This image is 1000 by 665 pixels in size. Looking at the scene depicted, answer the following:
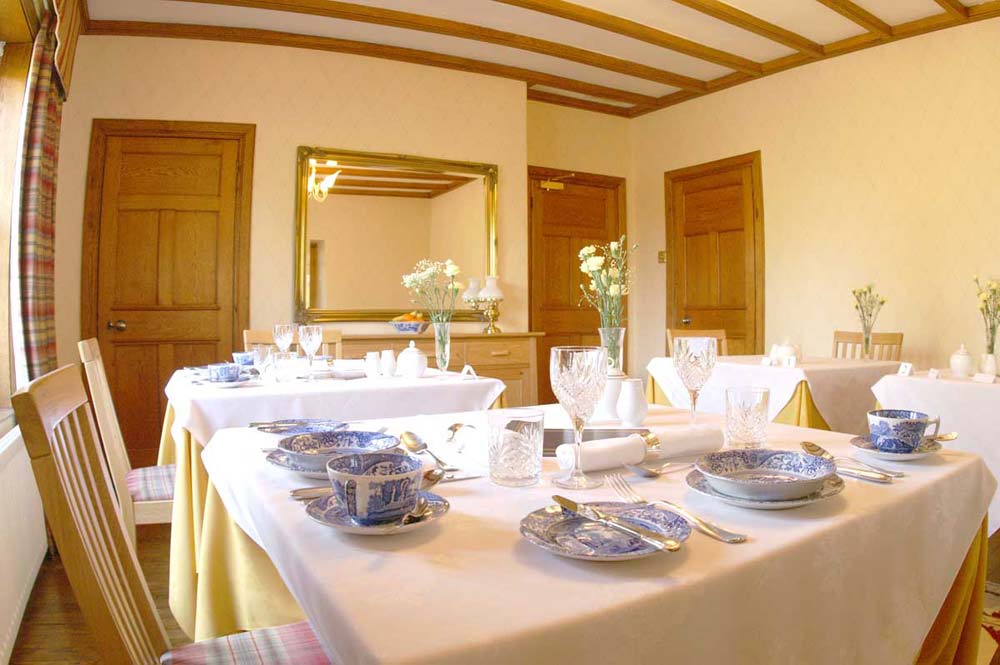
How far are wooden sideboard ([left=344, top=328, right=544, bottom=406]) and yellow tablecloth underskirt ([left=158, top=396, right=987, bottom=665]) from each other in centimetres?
252

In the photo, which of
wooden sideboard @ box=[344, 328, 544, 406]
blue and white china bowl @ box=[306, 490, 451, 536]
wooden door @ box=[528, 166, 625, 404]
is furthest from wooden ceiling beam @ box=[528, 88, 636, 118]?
blue and white china bowl @ box=[306, 490, 451, 536]

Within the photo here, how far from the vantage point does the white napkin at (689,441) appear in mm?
1164

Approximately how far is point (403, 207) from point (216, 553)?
3.76m

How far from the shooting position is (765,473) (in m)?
1.00

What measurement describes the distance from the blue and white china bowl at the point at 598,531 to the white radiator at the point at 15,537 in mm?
1726

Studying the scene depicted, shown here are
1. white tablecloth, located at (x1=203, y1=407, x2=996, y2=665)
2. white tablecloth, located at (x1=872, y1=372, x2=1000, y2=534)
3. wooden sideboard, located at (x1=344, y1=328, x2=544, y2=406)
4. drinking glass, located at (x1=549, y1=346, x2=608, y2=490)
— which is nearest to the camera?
white tablecloth, located at (x1=203, y1=407, x2=996, y2=665)

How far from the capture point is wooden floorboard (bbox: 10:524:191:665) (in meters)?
2.01

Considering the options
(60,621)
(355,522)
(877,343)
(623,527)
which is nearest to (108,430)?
(60,621)

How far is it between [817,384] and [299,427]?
2.39 m

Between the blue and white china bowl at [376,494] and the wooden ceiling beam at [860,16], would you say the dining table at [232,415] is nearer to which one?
the blue and white china bowl at [376,494]

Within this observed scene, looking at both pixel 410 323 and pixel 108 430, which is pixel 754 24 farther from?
pixel 108 430

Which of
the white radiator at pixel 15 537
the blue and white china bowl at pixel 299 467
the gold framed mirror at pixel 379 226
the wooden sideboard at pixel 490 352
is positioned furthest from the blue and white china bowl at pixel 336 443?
the gold framed mirror at pixel 379 226

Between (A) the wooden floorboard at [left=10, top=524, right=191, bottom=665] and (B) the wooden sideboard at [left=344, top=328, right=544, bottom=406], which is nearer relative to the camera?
(A) the wooden floorboard at [left=10, top=524, right=191, bottom=665]

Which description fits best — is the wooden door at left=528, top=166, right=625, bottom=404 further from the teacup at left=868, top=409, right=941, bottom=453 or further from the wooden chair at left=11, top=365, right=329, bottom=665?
the wooden chair at left=11, top=365, right=329, bottom=665
